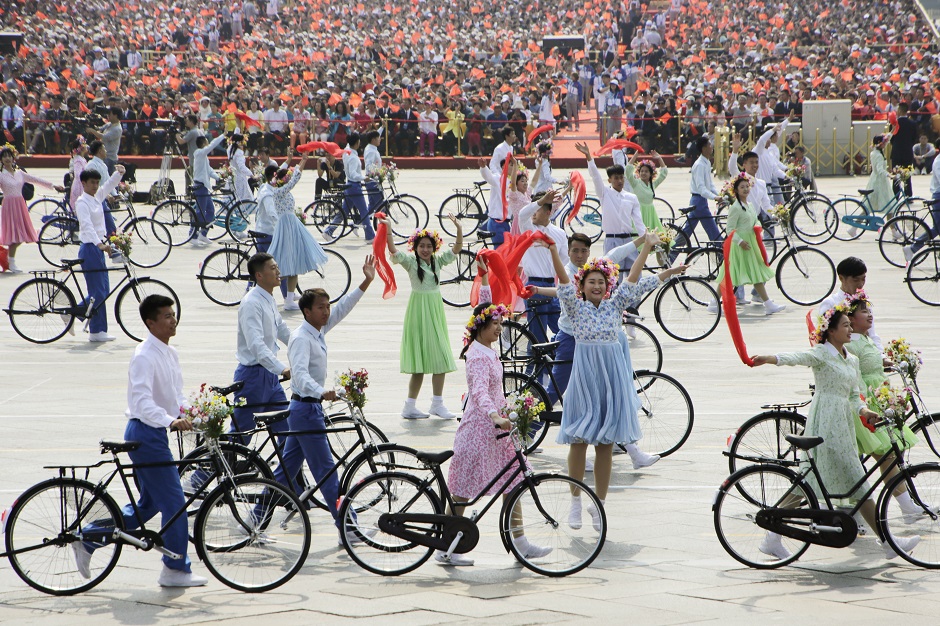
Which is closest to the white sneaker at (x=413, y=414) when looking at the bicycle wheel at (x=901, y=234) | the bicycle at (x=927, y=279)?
the bicycle at (x=927, y=279)

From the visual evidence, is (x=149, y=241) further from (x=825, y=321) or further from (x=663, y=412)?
(x=825, y=321)

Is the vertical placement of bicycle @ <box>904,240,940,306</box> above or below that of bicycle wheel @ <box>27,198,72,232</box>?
below

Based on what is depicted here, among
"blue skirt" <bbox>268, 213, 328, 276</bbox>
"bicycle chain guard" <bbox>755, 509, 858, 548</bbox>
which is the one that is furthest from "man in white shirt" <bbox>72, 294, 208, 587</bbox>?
"blue skirt" <bbox>268, 213, 328, 276</bbox>

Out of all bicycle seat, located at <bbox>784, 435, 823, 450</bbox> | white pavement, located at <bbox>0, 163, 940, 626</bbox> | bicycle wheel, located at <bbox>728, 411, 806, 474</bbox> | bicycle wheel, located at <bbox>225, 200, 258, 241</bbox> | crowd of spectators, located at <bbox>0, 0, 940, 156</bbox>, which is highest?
crowd of spectators, located at <bbox>0, 0, 940, 156</bbox>

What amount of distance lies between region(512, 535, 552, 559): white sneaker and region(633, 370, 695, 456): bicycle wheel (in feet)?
8.40

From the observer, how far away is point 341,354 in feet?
45.2

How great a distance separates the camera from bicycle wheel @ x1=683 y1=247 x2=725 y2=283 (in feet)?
49.1

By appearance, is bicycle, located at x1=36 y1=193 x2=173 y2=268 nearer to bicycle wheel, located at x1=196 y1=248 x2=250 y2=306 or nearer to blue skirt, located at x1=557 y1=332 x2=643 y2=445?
bicycle wheel, located at x1=196 y1=248 x2=250 y2=306

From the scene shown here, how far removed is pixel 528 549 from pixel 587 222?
1512cm

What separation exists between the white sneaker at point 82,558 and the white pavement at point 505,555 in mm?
129

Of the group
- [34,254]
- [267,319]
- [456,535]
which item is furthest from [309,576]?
[34,254]

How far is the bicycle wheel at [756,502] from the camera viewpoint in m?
7.13

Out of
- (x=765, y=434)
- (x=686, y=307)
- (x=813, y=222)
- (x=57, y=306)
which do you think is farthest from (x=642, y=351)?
(x=813, y=222)

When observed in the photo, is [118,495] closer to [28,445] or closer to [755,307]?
[28,445]
